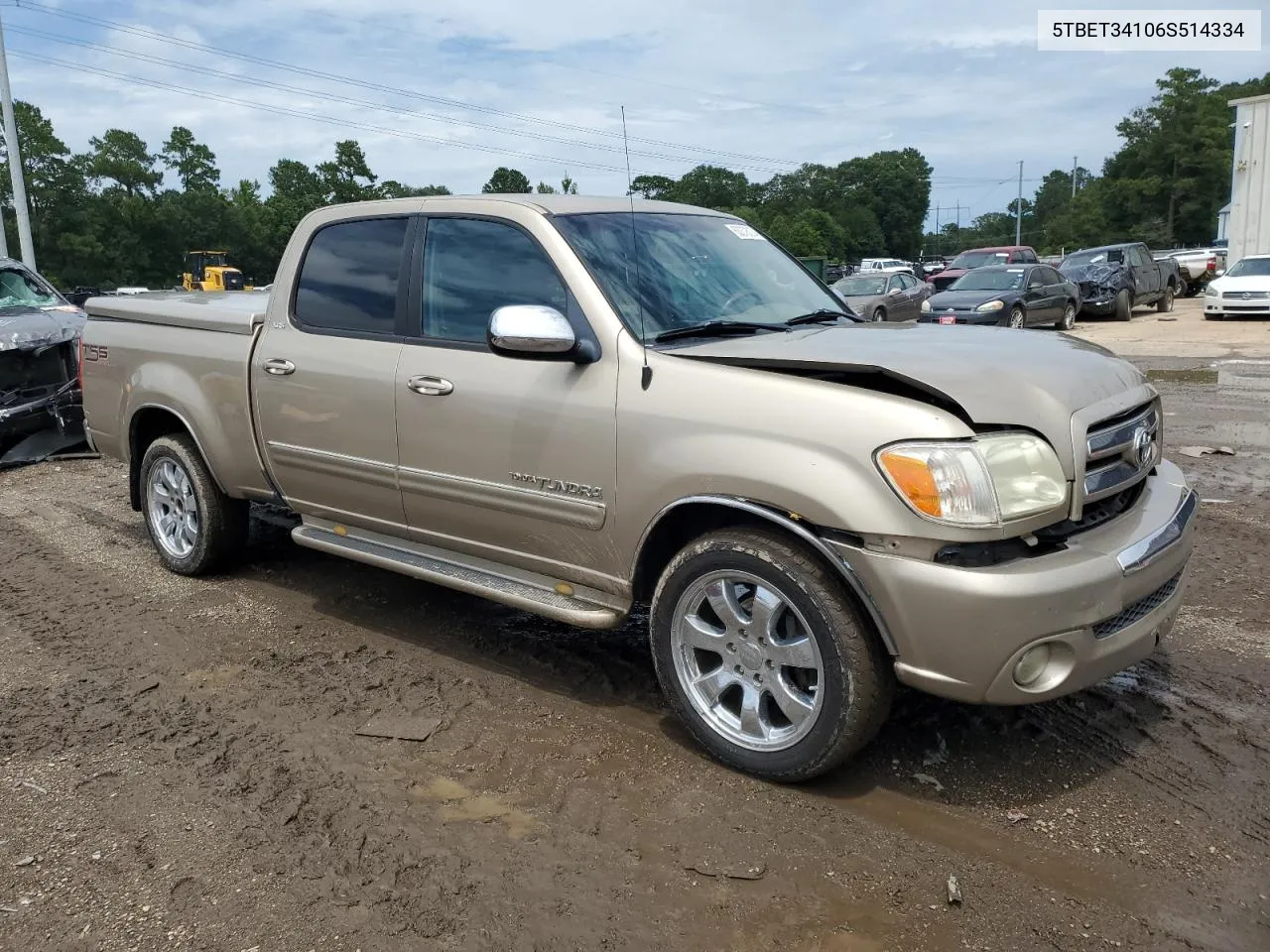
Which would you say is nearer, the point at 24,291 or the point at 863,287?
the point at 24,291

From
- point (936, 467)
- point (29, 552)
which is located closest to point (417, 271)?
point (936, 467)

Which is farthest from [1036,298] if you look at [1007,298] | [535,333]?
[535,333]

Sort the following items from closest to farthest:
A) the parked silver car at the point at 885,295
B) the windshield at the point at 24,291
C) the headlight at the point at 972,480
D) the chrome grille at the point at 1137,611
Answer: the headlight at the point at 972,480 → the chrome grille at the point at 1137,611 → the windshield at the point at 24,291 → the parked silver car at the point at 885,295

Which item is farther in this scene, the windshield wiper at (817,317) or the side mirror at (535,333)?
the windshield wiper at (817,317)

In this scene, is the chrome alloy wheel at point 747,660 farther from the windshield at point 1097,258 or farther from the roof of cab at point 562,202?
the windshield at point 1097,258

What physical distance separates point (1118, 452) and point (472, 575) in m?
2.45

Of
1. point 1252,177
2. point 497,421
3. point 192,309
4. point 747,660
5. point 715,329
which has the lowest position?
point 747,660

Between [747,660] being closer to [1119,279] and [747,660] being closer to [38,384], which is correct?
[38,384]

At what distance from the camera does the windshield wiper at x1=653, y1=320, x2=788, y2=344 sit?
3754 mm

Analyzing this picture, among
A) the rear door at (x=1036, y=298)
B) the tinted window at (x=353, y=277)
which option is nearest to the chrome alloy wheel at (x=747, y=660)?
the tinted window at (x=353, y=277)

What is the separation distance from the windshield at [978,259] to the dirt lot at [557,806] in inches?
942

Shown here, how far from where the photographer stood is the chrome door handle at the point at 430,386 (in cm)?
406

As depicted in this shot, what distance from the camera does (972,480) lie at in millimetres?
2891

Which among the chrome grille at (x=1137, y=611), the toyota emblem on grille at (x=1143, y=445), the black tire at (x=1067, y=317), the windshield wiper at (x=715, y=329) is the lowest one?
the black tire at (x=1067, y=317)
